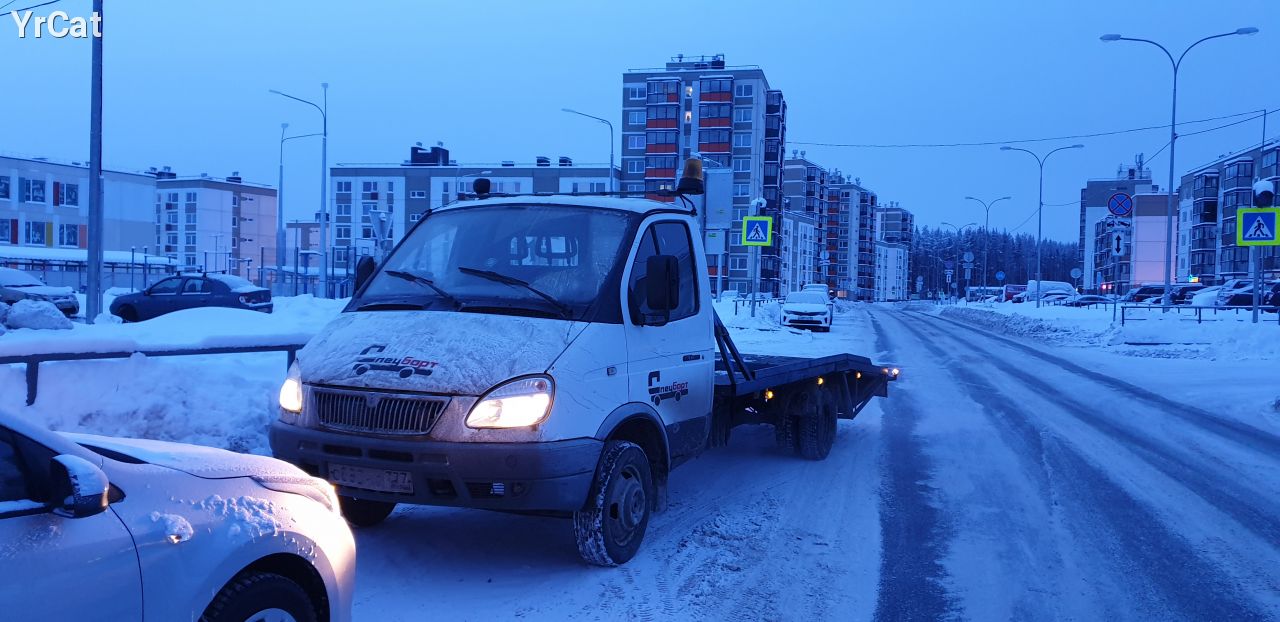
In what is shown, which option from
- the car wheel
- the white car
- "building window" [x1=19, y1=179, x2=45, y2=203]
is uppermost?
"building window" [x1=19, y1=179, x2=45, y2=203]

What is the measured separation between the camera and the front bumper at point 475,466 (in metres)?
4.79

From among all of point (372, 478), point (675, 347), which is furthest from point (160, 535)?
point (675, 347)

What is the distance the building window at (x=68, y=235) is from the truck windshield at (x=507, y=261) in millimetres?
76143

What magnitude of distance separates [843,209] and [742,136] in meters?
79.6

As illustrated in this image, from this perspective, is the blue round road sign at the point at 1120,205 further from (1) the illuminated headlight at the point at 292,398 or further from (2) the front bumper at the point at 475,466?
(1) the illuminated headlight at the point at 292,398

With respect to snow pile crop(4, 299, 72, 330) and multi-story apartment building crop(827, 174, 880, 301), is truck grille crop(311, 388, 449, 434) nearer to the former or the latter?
snow pile crop(4, 299, 72, 330)

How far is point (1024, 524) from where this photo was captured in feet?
22.4

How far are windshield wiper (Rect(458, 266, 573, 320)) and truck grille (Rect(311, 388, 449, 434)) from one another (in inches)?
34.8

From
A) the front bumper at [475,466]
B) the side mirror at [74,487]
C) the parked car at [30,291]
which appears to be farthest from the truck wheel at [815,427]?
the parked car at [30,291]

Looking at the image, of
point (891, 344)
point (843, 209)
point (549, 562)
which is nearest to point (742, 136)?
point (891, 344)

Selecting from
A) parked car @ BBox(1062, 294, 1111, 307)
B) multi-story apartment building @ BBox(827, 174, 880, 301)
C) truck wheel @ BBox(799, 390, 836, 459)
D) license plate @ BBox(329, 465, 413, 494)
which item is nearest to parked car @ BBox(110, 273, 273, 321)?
truck wheel @ BBox(799, 390, 836, 459)

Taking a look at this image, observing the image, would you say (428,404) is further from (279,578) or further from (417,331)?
(279,578)

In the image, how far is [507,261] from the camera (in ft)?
19.4

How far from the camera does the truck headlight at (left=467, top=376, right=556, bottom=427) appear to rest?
15.8 feet
